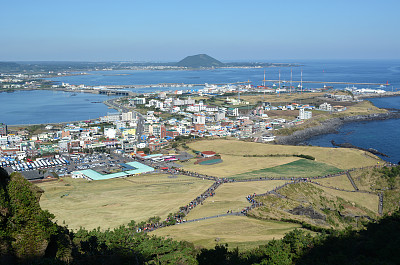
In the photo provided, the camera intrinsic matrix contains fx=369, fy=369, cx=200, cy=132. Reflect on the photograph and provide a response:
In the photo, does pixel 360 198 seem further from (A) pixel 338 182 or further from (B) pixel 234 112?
(B) pixel 234 112

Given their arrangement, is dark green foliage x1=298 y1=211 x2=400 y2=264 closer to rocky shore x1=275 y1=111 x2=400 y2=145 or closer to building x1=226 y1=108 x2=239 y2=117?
rocky shore x1=275 y1=111 x2=400 y2=145

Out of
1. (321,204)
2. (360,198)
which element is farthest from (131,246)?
(360,198)

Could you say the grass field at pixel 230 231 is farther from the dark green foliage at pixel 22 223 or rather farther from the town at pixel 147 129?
the town at pixel 147 129

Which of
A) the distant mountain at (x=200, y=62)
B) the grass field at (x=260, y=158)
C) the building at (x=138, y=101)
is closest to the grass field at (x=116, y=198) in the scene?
the grass field at (x=260, y=158)

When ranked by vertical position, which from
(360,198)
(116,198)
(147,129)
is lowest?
(360,198)

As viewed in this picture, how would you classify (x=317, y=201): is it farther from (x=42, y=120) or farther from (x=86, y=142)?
(x=42, y=120)

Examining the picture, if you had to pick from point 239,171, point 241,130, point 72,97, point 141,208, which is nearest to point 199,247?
point 141,208
